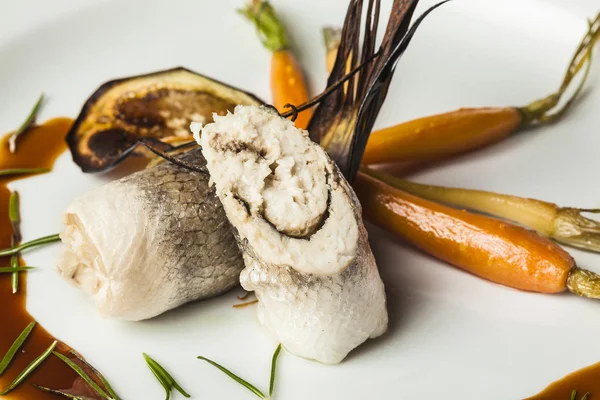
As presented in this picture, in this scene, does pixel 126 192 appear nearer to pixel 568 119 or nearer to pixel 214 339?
pixel 214 339

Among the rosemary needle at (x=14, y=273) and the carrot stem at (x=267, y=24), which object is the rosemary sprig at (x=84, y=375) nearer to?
the rosemary needle at (x=14, y=273)

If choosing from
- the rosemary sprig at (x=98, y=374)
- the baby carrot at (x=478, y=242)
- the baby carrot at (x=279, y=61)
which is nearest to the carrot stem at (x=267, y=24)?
the baby carrot at (x=279, y=61)

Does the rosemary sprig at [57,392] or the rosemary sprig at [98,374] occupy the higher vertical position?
the rosemary sprig at [98,374]

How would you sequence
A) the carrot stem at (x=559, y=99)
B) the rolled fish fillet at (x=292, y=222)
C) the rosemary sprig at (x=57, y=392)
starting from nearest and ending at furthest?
the rolled fish fillet at (x=292, y=222) → the rosemary sprig at (x=57, y=392) → the carrot stem at (x=559, y=99)

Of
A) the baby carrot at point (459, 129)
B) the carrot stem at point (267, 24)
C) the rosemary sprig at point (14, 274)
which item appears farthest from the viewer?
the carrot stem at point (267, 24)

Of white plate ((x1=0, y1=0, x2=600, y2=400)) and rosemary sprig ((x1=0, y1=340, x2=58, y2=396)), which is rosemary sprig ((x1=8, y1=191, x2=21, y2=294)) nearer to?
white plate ((x1=0, y1=0, x2=600, y2=400))

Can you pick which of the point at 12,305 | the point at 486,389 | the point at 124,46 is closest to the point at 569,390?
the point at 486,389

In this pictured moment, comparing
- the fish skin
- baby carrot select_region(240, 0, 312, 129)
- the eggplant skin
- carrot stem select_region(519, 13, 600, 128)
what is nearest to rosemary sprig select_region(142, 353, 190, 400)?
the fish skin
